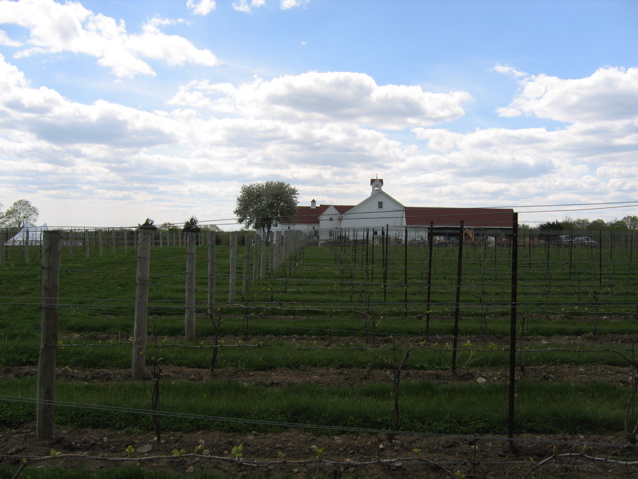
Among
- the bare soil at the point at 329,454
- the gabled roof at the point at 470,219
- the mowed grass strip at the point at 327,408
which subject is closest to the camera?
the bare soil at the point at 329,454

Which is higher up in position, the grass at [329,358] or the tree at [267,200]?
the tree at [267,200]

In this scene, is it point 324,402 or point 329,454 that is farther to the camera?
point 324,402

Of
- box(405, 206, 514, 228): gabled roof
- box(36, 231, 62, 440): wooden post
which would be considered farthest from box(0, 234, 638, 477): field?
box(405, 206, 514, 228): gabled roof

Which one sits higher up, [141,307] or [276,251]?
[276,251]

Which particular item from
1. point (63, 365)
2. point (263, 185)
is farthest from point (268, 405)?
point (263, 185)

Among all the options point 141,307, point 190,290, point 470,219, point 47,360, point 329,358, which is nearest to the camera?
point 47,360

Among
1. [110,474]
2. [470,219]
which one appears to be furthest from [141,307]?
[470,219]

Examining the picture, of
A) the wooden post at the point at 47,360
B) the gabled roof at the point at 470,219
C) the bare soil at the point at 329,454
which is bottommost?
the bare soil at the point at 329,454

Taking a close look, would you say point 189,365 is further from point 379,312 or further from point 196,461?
point 379,312

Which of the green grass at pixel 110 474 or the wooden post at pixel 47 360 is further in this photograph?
the wooden post at pixel 47 360

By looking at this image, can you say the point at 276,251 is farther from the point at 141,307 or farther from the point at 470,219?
the point at 470,219

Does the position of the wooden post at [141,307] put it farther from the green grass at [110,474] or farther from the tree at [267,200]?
the tree at [267,200]

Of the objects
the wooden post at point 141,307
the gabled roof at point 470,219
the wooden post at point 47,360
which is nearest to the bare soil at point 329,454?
the wooden post at point 47,360

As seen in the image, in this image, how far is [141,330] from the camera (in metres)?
6.76
